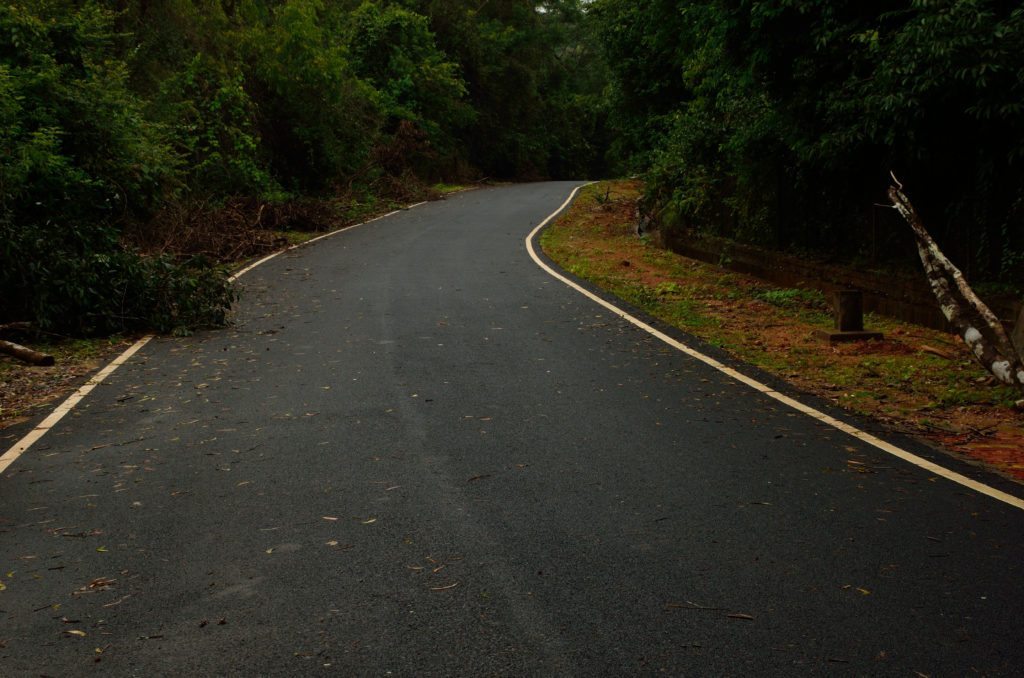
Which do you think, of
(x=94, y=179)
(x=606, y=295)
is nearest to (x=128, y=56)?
(x=94, y=179)

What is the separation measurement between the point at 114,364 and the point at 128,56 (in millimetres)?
13202

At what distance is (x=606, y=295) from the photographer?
55.3 feet

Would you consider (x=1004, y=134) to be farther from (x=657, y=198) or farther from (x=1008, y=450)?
(x=657, y=198)

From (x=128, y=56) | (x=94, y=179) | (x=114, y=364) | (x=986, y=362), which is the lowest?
(x=114, y=364)

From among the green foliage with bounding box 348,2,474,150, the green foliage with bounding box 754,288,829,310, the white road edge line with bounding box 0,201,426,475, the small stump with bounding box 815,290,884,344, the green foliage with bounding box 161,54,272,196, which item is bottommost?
the white road edge line with bounding box 0,201,426,475

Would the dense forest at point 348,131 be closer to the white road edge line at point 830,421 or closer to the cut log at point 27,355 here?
the cut log at point 27,355

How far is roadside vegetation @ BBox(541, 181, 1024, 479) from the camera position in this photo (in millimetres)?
8445

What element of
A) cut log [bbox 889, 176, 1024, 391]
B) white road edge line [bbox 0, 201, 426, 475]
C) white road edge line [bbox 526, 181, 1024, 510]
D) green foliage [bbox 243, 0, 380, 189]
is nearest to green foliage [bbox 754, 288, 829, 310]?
white road edge line [bbox 526, 181, 1024, 510]

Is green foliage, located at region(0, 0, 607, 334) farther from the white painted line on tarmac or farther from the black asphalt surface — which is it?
the black asphalt surface

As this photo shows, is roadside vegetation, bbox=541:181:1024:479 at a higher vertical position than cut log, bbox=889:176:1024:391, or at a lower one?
lower

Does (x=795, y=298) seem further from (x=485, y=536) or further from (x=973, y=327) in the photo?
(x=485, y=536)

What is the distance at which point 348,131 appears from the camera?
3531 centimetres

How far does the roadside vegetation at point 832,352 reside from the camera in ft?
27.7

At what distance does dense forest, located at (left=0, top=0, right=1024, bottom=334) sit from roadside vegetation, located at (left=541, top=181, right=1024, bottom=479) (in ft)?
4.94
